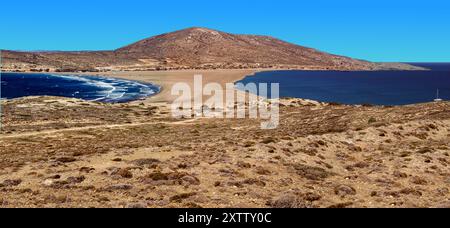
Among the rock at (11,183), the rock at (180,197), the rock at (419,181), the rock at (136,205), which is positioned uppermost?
the rock at (11,183)

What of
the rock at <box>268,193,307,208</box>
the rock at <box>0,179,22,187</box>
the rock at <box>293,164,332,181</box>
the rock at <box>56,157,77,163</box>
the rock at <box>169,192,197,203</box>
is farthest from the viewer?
the rock at <box>56,157,77,163</box>

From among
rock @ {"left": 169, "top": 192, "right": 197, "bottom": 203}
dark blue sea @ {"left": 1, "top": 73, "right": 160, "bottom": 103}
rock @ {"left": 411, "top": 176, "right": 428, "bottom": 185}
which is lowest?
dark blue sea @ {"left": 1, "top": 73, "right": 160, "bottom": 103}

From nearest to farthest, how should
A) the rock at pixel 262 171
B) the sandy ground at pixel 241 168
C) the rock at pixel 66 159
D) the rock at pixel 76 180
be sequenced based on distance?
the sandy ground at pixel 241 168, the rock at pixel 76 180, the rock at pixel 262 171, the rock at pixel 66 159

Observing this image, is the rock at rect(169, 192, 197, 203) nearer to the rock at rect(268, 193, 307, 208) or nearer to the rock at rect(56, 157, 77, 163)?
the rock at rect(268, 193, 307, 208)

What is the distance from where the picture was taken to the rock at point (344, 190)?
23.5m

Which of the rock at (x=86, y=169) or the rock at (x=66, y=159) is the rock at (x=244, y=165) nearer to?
the rock at (x=86, y=169)

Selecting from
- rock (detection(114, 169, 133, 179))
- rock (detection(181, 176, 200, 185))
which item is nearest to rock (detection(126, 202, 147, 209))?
rock (detection(181, 176, 200, 185))

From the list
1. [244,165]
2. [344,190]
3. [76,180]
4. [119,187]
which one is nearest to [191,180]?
[119,187]

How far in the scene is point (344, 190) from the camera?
23922 millimetres

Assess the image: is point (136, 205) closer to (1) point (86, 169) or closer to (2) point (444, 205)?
(1) point (86, 169)

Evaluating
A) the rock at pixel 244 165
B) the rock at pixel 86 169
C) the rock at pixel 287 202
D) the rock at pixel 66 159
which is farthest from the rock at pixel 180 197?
the rock at pixel 66 159

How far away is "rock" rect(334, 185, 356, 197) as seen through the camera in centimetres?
2350

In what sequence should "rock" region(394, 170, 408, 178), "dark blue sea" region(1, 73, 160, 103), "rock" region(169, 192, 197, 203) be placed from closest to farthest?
1. "rock" region(169, 192, 197, 203)
2. "rock" region(394, 170, 408, 178)
3. "dark blue sea" region(1, 73, 160, 103)

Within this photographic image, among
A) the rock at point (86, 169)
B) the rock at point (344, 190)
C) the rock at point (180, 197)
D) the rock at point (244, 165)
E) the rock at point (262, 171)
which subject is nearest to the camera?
the rock at point (180, 197)
